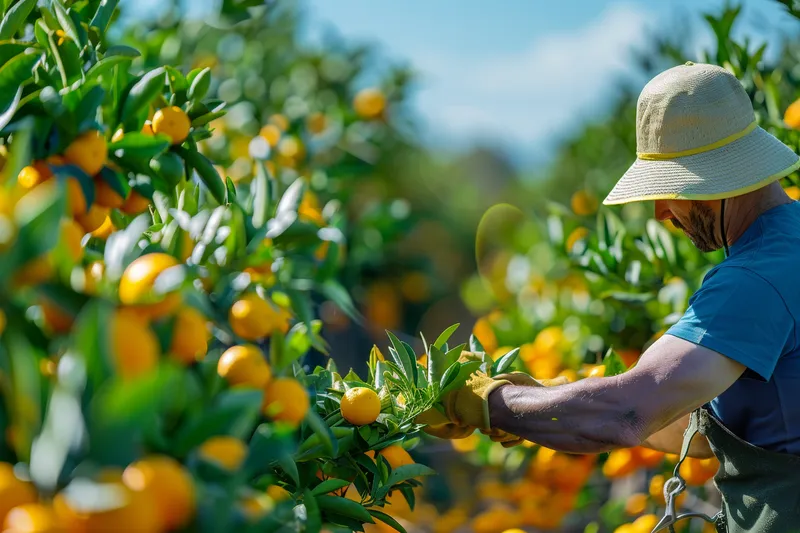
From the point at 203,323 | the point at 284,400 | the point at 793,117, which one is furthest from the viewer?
the point at 793,117

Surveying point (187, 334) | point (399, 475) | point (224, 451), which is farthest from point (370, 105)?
point (224, 451)

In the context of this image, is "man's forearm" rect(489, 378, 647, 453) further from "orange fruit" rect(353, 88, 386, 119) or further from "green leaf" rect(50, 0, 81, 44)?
"orange fruit" rect(353, 88, 386, 119)

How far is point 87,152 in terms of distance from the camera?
1006mm

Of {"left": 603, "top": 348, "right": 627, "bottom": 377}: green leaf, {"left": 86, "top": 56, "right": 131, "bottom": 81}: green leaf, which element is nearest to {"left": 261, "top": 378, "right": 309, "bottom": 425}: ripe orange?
{"left": 86, "top": 56, "right": 131, "bottom": 81}: green leaf

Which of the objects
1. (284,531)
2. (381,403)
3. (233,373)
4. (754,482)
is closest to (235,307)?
(233,373)

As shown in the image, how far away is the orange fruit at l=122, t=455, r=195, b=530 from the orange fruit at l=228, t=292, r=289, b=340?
0.26m

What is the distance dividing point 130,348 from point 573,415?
2.70ft

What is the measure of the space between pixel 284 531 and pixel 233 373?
177mm

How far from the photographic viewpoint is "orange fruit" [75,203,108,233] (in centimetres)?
101

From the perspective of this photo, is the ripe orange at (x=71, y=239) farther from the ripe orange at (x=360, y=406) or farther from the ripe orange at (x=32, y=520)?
the ripe orange at (x=360, y=406)

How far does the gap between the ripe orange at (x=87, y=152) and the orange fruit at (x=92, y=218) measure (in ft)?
0.15

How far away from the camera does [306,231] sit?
3.34ft

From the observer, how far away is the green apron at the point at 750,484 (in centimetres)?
136

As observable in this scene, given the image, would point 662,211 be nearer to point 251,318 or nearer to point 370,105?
point 251,318
